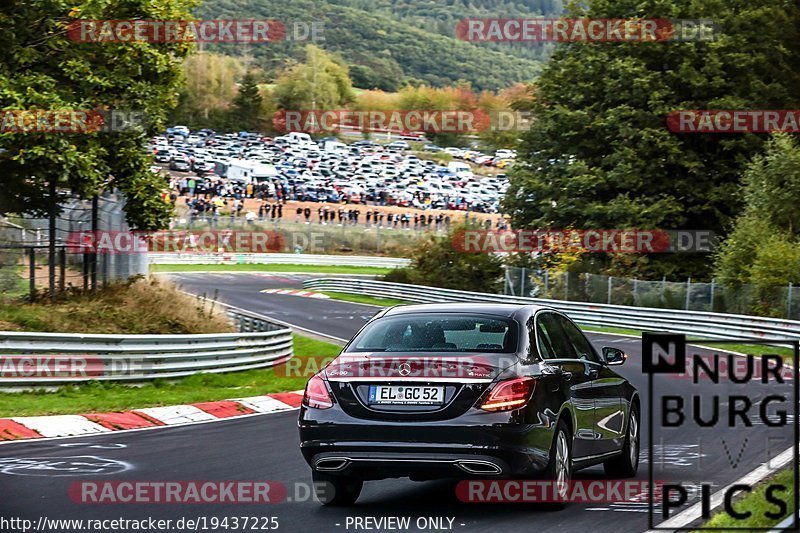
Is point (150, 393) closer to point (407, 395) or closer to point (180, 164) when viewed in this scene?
point (407, 395)

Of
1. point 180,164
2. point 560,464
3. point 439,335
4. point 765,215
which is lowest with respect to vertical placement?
point 560,464

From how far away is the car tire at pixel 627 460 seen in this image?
34.9 ft

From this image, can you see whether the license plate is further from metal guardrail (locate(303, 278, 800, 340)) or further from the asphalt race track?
metal guardrail (locate(303, 278, 800, 340))

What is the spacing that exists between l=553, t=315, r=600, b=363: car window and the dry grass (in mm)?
12316

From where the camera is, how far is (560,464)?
8883mm

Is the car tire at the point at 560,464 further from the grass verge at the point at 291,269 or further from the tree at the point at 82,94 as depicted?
the grass verge at the point at 291,269

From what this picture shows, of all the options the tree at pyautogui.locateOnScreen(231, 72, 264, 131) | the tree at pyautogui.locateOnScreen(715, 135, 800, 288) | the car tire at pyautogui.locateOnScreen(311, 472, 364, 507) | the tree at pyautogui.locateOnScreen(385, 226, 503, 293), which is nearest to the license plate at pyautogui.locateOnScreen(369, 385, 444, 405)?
the car tire at pyautogui.locateOnScreen(311, 472, 364, 507)

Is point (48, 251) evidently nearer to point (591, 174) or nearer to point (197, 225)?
point (591, 174)

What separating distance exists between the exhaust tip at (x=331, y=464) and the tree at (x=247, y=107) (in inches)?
5690

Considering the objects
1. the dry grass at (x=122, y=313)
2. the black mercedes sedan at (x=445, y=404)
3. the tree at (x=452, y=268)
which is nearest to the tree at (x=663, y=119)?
the tree at (x=452, y=268)

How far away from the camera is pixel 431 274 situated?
51.7 metres

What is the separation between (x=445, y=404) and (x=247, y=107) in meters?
147

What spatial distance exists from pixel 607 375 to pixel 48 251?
15.8 m

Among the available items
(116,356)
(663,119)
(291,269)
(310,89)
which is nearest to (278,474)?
(116,356)
